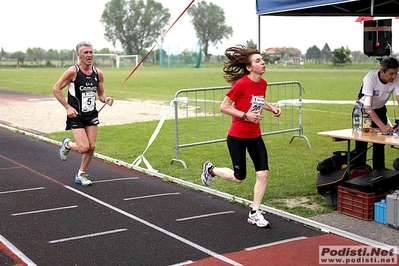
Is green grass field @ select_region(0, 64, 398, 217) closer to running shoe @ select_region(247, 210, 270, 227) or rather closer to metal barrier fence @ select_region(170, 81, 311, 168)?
metal barrier fence @ select_region(170, 81, 311, 168)

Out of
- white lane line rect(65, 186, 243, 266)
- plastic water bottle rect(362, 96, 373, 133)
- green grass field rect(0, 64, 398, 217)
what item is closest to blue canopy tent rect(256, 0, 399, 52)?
plastic water bottle rect(362, 96, 373, 133)

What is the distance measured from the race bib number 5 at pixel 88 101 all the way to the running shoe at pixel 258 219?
124 inches

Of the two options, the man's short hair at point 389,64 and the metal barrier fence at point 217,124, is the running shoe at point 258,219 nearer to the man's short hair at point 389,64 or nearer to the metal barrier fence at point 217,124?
the man's short hair at point 389,64

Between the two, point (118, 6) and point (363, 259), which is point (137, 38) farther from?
point (363, 259)

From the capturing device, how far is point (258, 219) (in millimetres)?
6555

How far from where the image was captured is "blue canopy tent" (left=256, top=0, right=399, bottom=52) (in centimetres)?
774

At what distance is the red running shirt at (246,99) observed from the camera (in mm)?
6562

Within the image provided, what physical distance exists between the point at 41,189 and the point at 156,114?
11.1m

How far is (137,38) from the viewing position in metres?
140

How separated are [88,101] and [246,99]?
2.88m

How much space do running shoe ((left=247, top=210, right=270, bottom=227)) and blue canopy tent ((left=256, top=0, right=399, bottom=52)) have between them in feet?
8.85

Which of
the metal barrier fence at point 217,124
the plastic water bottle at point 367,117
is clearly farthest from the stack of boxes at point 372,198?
the metal barrier fence at point 217,124

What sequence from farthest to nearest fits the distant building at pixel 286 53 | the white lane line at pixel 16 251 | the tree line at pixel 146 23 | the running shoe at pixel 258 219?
the tree line at pixel 146 23 < the distant building at pixel 286 53 < the running shoe at pixel 258 219 < the white lane line at pixel 16 251

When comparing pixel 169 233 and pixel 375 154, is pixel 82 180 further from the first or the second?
pixel 375 154
